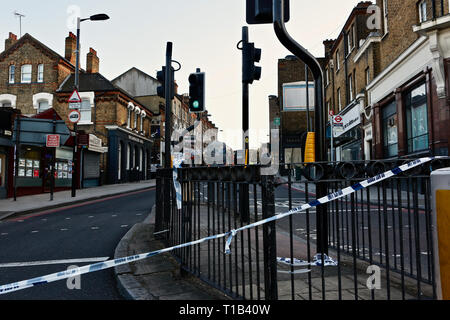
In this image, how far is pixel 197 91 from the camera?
25.1 ft

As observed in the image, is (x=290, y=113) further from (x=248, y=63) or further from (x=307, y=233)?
(x=307, y=233)

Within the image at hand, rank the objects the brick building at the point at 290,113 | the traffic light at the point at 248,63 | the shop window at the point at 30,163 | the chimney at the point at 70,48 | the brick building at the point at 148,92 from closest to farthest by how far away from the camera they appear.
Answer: the traffic light at the point at 248,63 → the shop window at the point at 30,163 → the chimney at the point at 70,48 → the brick building at the point at 148,92 → the brick building at the point at 290,113

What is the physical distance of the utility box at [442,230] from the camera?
4.81ft

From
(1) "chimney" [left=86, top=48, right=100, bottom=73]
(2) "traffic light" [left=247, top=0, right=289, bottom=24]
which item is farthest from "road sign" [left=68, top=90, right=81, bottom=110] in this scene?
(1) "chimney" [left=86, top=48, right=100, bottom=73]

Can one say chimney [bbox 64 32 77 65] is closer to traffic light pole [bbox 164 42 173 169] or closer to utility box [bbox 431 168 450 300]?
traffic light pole [bbox 164 42 173 169]

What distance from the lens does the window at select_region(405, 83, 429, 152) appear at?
12.6 meters

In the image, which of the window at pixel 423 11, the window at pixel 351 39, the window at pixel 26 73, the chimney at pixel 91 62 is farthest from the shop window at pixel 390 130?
the window at pixel 26 73

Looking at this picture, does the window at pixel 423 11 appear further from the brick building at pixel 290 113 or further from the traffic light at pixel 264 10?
the brick building at pixel 290 113

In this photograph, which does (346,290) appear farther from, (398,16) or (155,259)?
(398,16)

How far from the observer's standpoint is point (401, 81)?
14.3 metres

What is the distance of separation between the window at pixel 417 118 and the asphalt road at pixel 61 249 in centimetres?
1155
